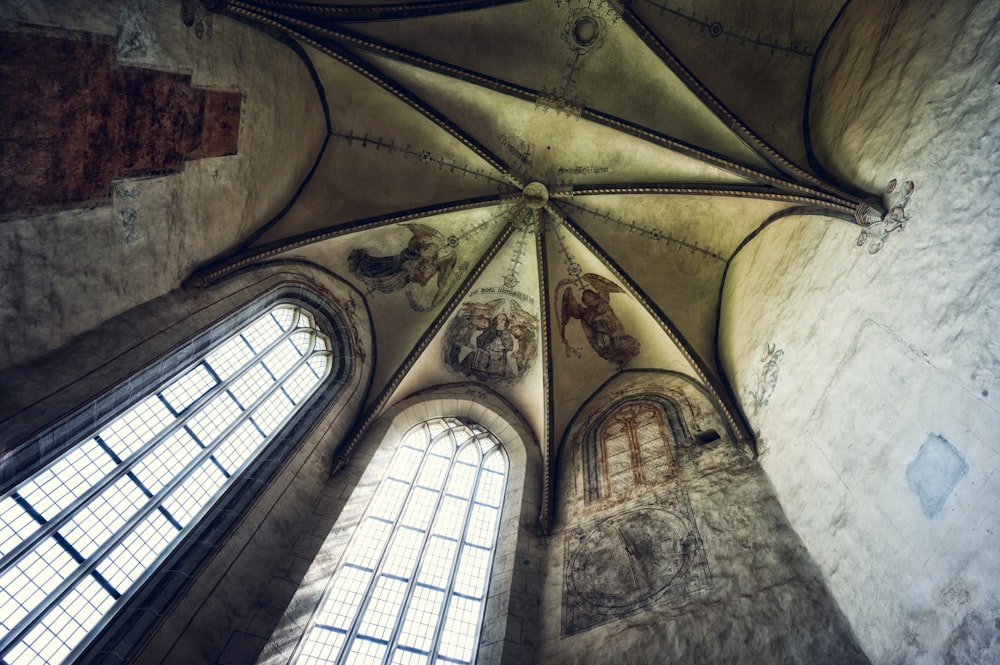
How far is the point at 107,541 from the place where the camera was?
7.11m

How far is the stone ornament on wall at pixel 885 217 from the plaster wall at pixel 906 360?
13cm

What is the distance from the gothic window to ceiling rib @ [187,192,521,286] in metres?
5.37

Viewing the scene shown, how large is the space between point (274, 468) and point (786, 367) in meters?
8.24

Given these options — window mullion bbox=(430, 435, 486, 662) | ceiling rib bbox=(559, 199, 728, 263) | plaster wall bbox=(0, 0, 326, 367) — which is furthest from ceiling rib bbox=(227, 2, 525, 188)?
window mullion bbox=(430, 435, 486, 662)

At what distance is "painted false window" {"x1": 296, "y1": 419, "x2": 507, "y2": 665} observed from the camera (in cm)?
873

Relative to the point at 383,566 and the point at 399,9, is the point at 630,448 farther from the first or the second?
the point at 399,9

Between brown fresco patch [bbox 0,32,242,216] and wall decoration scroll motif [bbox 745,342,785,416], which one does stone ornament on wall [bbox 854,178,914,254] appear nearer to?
wall decoration scroll motif [bbox 745,342,785,416]

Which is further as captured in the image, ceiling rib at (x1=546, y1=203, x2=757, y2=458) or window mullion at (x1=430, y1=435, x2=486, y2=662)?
ceiling rib at (x1=546, y1=203, x2=757, y2=458)

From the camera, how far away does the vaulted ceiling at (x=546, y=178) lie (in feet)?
35.4

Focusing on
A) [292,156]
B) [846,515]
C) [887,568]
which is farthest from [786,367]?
[292,156]

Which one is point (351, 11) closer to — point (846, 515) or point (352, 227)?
point (352, 227)

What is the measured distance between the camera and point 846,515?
7.20m

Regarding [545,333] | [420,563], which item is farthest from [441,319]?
[420,563]

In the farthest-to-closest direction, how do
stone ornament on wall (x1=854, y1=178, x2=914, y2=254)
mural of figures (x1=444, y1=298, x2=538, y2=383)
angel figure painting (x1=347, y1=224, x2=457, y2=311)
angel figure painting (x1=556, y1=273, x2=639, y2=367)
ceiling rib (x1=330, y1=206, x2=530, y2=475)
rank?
mural of figures (x1=444, y1=298, x2=538, y2=383)
angel figure painting (x1=556, y1=273, x2=639, y2=367)
angel figure painting (x1=347, y1=224, x2=457, y2=311)
ceiling rib (x1=330, y1=206, x2=530, y2=475)
stone ornament on wall (x1=854, y1=178, x2=914, y2=254)
